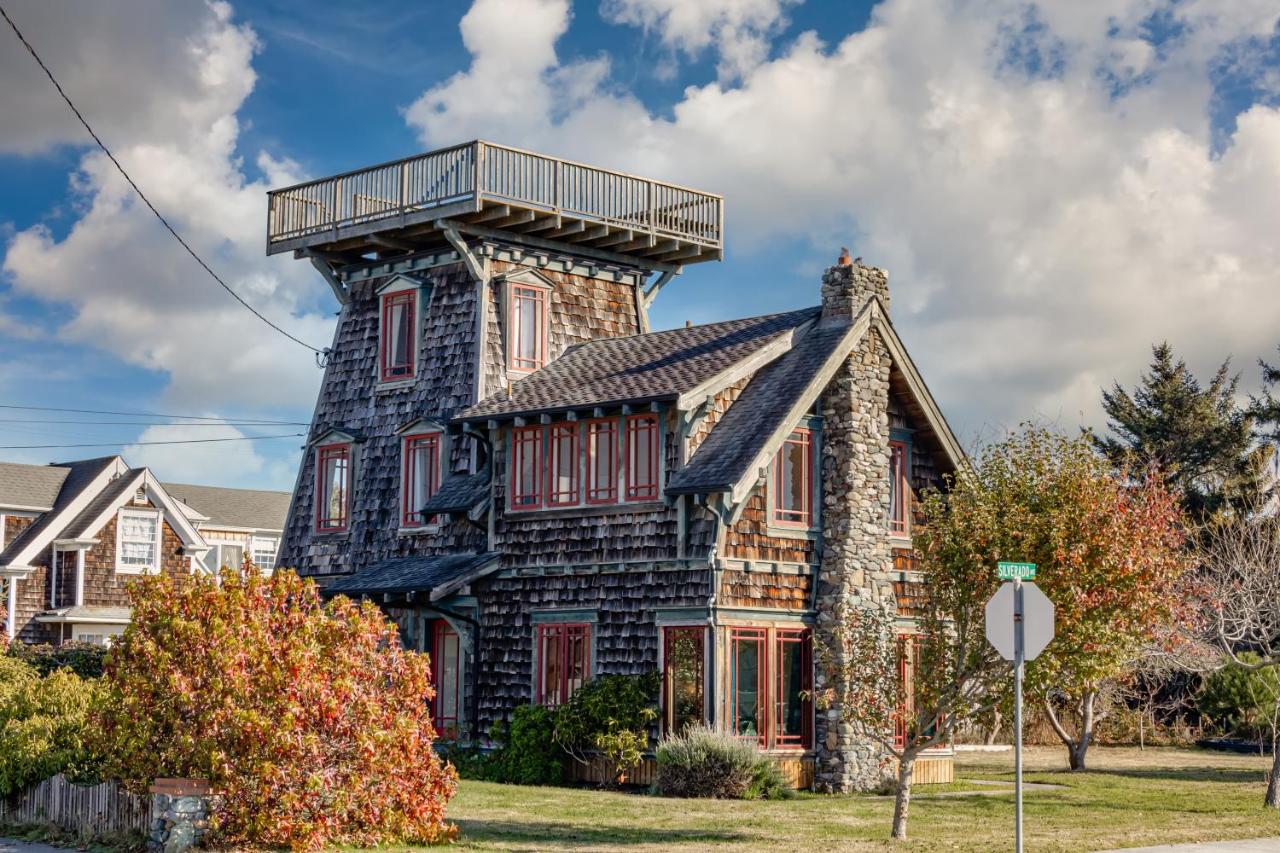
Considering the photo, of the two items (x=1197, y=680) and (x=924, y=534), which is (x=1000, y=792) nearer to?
(x=924, y=534)

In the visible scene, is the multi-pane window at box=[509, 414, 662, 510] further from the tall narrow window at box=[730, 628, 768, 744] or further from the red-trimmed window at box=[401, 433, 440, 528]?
the red-trimmed window at box=[401, 433, 440, 528]

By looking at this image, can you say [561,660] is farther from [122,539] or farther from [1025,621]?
[122,539]

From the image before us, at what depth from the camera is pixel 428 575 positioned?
98.3 feet

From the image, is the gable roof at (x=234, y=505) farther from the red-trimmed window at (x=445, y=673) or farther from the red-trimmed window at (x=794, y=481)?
the red-trimmed window at (x=794, y=481)

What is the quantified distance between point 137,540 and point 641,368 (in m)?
25.2

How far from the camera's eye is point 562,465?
2936cm

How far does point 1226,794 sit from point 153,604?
59.1ft

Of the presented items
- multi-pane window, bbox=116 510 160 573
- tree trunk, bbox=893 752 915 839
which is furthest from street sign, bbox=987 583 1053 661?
multi-pane window, bbox=116 510 160 573

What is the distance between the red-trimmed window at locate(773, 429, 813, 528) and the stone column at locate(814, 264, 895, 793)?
0.31 m

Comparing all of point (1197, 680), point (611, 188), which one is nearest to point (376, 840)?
point (611, 188)

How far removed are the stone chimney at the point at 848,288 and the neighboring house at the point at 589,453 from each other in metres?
0.05

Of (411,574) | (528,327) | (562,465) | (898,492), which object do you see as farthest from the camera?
(528,327)

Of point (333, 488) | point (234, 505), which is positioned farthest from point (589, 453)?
point (234, 505)

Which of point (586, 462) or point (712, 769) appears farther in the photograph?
point (586, 462)
